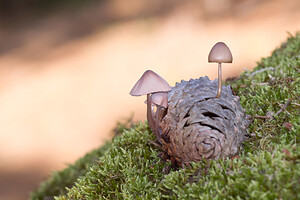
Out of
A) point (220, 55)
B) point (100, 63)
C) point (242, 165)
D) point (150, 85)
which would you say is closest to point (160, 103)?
point (150, 85)

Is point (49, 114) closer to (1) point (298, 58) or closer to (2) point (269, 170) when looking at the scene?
(1) point (298, 58)

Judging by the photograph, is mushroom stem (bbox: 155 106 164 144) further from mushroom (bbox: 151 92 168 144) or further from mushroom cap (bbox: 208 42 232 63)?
mushroom cap (bbox: 208 42 232 63)

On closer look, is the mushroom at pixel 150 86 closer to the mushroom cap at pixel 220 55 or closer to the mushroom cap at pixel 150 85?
the mushroom cap at pixel 150 85

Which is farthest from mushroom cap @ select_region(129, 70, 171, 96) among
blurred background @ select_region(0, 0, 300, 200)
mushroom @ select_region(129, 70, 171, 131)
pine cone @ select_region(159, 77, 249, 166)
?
blurred background @ select_region(0, 0, 300, 200)

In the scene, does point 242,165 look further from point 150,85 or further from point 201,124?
point 150,85

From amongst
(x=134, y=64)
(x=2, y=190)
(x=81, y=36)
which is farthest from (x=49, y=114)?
(x=81, y=36)
